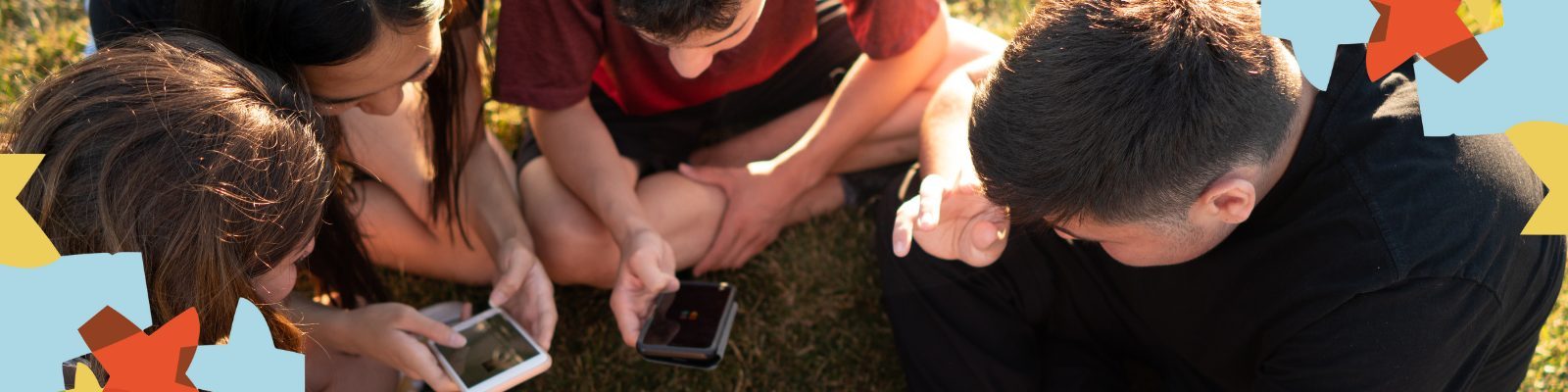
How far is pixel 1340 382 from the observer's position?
5.77 ft

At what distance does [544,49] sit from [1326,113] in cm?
158

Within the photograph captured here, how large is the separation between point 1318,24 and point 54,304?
5.98 feet

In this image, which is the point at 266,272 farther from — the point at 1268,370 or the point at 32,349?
the point at 1268,370

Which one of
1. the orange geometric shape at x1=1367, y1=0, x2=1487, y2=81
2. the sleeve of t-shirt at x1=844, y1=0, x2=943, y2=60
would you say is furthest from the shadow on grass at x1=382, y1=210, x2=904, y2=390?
the orange geometric shape at x1=1367, y1=0, x2=1487, y2=81

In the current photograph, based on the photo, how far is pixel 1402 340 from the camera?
5.48 ft

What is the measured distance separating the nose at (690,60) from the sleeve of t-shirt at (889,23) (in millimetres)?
514

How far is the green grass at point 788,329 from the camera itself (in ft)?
8.56

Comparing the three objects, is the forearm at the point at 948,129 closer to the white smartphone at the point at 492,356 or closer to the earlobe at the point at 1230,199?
the earlobe at the point at 1230,199

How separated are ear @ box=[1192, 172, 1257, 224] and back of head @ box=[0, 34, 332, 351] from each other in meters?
1.44

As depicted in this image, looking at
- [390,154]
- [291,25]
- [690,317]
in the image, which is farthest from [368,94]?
[690,317]

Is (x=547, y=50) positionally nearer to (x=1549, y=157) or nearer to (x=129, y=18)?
(x=129, y=18)

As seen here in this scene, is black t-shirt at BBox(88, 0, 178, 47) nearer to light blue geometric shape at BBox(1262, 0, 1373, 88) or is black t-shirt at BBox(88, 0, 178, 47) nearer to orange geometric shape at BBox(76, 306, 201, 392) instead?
orange geometric shape at BBox(76, 306, 201, 392)

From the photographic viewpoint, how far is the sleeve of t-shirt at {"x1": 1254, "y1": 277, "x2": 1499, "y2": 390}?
165 cm

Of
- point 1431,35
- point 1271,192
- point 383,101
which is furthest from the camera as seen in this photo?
point 383,101
